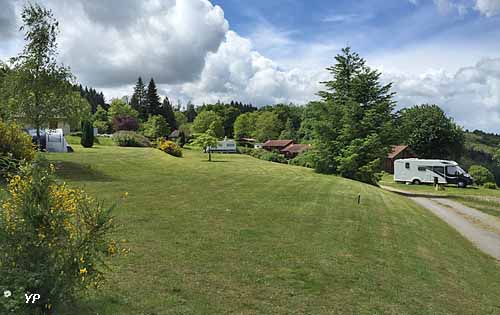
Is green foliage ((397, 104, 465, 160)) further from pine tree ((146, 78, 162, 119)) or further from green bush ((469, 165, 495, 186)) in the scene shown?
pine tree ((146, 78, 162, 119))

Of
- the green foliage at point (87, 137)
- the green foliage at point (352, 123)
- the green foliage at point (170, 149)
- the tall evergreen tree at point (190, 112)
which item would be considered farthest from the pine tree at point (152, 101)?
the green foliage at point (352, 123)

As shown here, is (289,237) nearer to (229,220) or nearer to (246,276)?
(229,220)

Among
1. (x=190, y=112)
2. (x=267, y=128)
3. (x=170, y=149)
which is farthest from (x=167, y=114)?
(x=170, y=149)

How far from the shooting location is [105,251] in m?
3.86

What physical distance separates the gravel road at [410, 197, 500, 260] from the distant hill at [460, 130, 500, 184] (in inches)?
1488

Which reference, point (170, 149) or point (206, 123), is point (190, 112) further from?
point (170, 149)

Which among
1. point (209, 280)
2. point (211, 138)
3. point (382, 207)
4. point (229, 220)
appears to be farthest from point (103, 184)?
point (211, 138)

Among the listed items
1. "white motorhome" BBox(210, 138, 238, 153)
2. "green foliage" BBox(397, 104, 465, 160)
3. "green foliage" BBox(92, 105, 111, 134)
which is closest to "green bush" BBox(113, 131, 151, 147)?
"white motorhome" BBox(210, 138, 238, 153)

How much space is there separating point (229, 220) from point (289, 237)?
187 cm

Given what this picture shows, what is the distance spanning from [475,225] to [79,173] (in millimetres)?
17032

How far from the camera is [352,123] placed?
1286 inches

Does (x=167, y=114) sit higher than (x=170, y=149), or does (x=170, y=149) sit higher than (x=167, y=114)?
(x=167, y=114)

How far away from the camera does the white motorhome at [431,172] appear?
37.0m

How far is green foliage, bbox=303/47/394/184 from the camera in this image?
104ft
